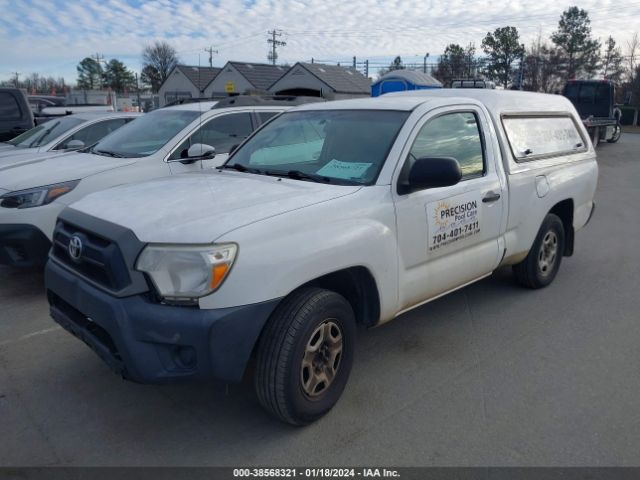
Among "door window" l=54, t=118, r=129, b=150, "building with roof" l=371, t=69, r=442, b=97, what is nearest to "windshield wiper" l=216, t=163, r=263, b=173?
"door window" l=54, t=118, r=129, b=150

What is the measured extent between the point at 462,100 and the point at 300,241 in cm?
219

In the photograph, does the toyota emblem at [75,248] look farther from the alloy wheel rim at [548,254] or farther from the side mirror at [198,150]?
the alloy wheel rim at [548,254]

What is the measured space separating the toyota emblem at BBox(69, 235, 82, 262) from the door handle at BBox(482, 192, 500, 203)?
279cm

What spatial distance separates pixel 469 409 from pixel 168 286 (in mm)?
1921

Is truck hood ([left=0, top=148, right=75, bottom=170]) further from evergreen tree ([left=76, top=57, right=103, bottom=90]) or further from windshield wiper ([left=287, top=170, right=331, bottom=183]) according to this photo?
evergreen tree ([left=76, top=57, right=103, bottom=90])

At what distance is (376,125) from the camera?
3.83 meters

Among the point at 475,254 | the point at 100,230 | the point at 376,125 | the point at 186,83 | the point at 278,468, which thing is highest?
the point at 186,83

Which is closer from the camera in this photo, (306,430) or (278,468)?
(278,468)

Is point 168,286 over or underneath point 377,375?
over

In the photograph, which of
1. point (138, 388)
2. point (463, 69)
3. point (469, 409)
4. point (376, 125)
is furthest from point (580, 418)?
point (463, 69)

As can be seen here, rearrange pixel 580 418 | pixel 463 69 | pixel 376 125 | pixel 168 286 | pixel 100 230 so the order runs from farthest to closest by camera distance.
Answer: pixel 463 69 < pixel 376 125 < pixel 580 418 < pixel 100 230 < pixel 168 286

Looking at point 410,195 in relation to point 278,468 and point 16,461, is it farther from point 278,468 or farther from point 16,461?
point 16,461

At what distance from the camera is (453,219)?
12.6ft

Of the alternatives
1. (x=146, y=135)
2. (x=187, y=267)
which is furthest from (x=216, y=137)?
(x=187, y=267)
